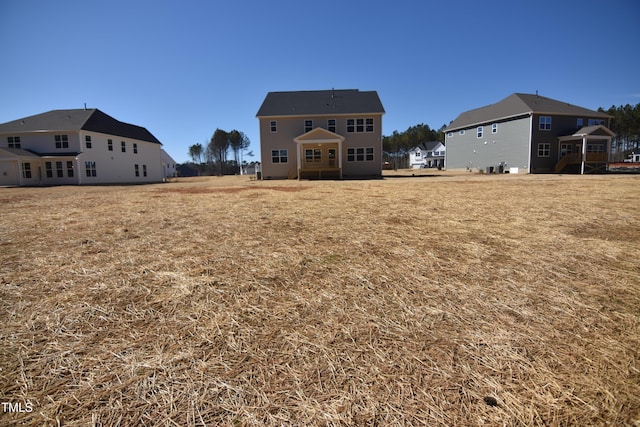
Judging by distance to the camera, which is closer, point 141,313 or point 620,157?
point 141,313

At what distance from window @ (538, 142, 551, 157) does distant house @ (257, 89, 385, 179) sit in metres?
17.9

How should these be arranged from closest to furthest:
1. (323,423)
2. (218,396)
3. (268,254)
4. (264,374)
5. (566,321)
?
(323,423)
(218,396)
(264,374)
(566,321)
(268,254)

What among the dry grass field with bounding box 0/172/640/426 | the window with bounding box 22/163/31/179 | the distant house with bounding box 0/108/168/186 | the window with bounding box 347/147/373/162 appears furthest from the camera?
the window with bounding box 347/147/373/162

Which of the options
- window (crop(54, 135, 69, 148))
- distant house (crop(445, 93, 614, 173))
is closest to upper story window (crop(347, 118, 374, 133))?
distant house (crop(445, 93, 614, 173))

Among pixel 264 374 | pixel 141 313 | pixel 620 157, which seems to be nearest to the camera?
pixel 264 374

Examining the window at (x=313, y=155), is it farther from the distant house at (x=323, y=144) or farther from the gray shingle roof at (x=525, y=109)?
the gray shingle roof at (x=525, y=109)

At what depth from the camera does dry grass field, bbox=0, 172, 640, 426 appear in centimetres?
161

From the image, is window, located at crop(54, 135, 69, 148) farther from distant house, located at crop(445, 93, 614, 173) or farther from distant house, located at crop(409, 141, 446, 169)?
distant house, located at crop(409, 141, 446, 169)

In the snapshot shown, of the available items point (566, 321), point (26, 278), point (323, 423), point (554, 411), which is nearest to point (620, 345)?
point (566, 321)

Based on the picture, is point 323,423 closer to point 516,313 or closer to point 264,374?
point 264,374

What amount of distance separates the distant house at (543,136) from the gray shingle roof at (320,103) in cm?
1614

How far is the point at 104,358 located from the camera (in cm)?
199

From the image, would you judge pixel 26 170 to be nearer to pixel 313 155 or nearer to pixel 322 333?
pixel 313 155

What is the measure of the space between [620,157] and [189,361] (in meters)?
104
